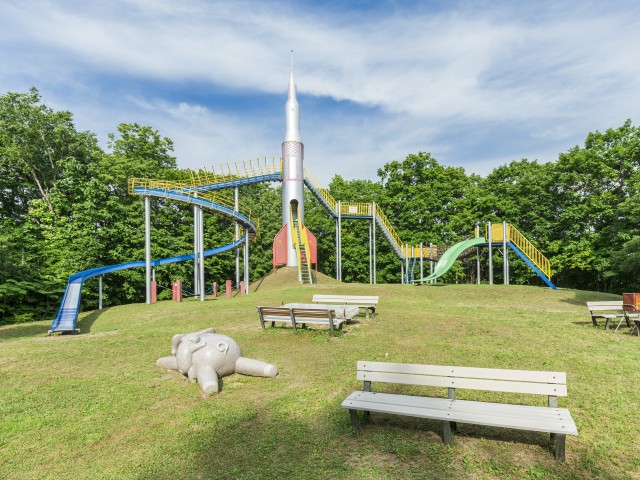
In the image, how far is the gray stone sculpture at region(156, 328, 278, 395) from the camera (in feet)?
22.3

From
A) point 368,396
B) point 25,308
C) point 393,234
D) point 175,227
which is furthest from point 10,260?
point 393,234

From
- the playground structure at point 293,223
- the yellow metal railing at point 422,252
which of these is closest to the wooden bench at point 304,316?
the playground structure at point 293,223

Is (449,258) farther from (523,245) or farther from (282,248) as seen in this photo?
(282,248)

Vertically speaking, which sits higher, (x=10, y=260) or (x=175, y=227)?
(x=175, y=227)

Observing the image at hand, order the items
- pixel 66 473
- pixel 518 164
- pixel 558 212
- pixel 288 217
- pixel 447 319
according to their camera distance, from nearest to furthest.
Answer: pixel 66 473, pixel 447 319, pixel 288 217, pixel 558 212, pixel 518 164

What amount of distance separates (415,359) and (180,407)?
172 inches

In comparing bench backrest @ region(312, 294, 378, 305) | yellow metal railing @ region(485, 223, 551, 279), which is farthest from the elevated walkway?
bench backrest @ region(312, 294, 378, 305)

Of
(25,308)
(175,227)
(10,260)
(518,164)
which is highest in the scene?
(518,164)

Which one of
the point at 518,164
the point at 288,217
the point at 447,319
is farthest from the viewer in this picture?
the point at 518,164

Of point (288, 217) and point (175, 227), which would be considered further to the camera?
point (175, 227)

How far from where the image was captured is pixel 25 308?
64.9 ft

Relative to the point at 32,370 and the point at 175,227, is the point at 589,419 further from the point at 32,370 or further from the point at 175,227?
the point at 175,227

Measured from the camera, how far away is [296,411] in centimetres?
551

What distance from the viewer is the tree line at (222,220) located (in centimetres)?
2383
